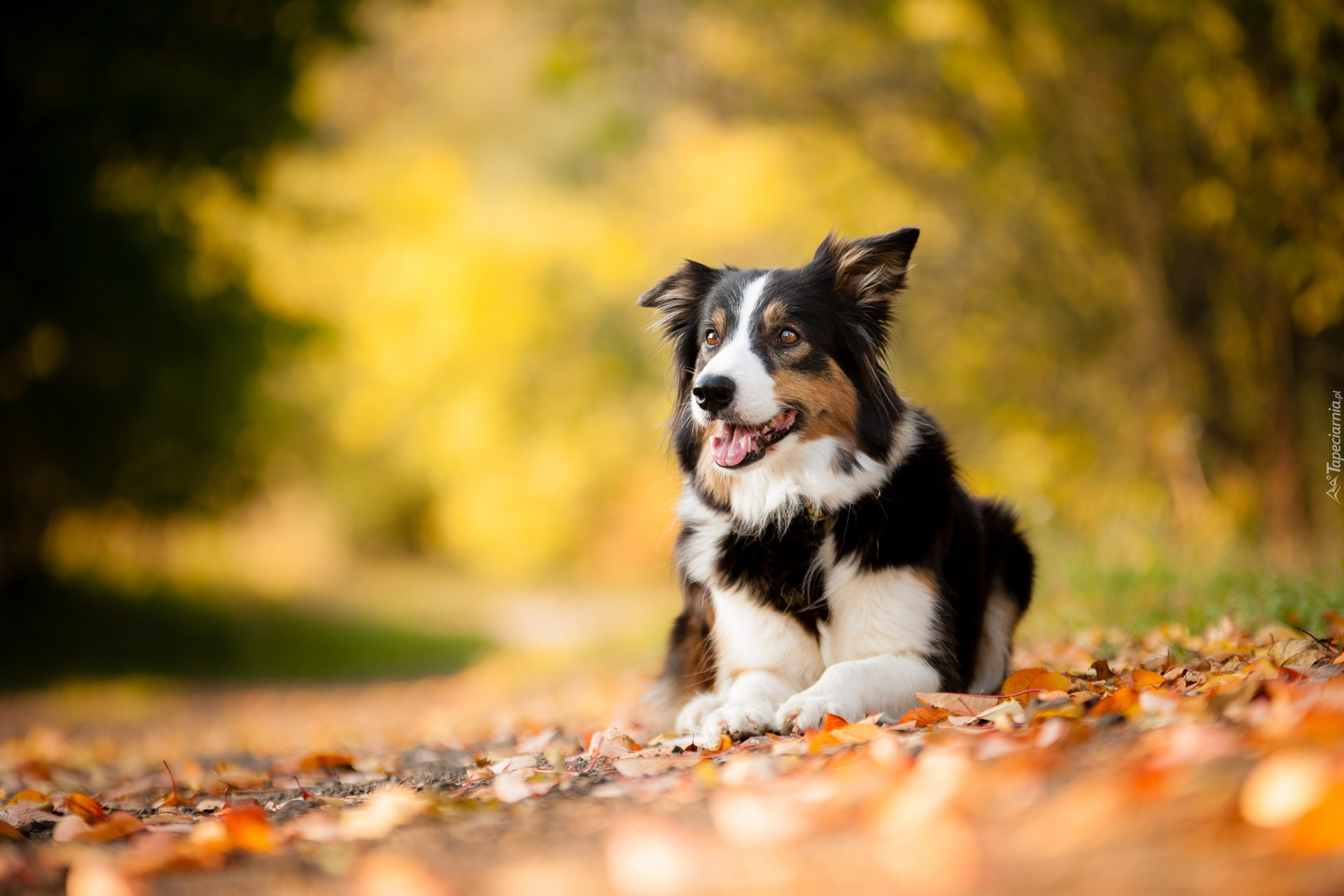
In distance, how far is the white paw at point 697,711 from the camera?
356cm

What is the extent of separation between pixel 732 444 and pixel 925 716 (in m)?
1.17

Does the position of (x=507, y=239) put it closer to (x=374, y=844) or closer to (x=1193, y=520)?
(x=1193, y=520)

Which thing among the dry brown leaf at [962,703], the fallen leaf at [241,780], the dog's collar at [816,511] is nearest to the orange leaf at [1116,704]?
the dry brown leaf at [962,703]

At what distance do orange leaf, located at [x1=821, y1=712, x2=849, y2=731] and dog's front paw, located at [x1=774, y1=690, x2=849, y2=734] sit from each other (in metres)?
0.06

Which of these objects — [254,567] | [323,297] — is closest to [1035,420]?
[323,297]

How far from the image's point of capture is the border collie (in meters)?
3.32

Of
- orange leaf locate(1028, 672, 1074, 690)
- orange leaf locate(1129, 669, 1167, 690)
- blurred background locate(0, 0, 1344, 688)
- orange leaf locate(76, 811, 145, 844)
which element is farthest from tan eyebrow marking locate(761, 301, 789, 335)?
orange leaf locate(76, 811, 145, 844)

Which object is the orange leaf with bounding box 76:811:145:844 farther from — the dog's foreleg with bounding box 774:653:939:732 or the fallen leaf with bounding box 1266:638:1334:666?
the fallen leaf with bounding box 1266:638:1334:666

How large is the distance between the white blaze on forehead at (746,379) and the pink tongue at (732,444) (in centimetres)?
9

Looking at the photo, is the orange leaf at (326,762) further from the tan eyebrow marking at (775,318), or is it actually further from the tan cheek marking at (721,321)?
the tan eyebrow marking at (775,318)

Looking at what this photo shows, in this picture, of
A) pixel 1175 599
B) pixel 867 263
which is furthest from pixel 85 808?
pixel 1175 599

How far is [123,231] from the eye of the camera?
1078 cm

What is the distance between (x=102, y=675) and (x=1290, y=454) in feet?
40.3

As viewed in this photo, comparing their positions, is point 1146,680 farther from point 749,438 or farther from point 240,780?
point 240,780
